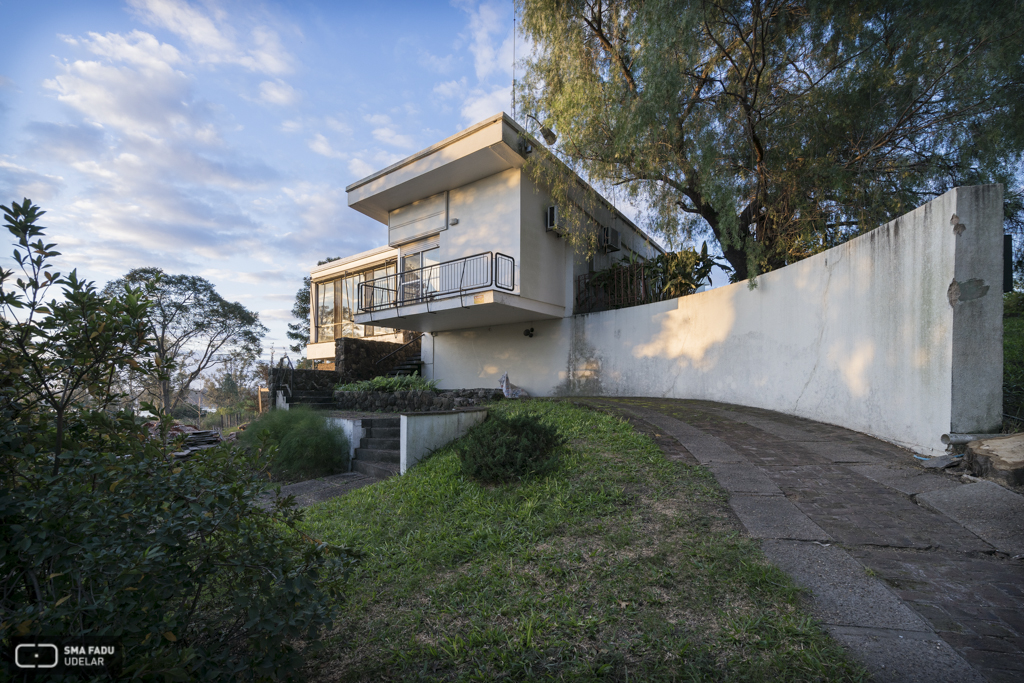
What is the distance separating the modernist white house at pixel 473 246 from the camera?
10.4m

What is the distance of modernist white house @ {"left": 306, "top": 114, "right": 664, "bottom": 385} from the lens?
10.4 m

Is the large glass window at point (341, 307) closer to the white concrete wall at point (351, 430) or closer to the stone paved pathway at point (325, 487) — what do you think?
the white concrete wall at point (351, 430)

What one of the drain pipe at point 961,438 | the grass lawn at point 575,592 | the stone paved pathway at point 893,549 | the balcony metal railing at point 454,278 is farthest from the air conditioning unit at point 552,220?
the drain pipe at point 961,438

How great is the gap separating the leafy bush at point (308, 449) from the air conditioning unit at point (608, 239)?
29.4ft

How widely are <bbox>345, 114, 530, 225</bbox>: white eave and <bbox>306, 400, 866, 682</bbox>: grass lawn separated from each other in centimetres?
820

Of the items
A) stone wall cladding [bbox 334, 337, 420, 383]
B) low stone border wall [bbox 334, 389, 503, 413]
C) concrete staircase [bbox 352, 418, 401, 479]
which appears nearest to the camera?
concrete staircase [bbox 352, 418, 401, 479]

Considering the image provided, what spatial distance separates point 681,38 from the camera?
6.51m

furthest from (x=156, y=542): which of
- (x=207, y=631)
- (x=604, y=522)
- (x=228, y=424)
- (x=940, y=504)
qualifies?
(x=228, y=424)

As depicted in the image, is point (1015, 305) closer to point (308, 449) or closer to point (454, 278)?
point (454, 278)

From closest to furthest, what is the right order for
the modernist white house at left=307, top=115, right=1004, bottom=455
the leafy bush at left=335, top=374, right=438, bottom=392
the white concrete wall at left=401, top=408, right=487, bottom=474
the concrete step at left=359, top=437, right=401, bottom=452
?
the modernist white house at left=307, top=115, right=1004, bottom=455 < the white concrete wall at left=401, top=408, right=487, bottom=474 < the concrete step at left=359, top=437, right=401, bottom=452 < the leafy bush at left=335, top=374, right=438, bottom=392

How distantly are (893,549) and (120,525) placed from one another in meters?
3.84

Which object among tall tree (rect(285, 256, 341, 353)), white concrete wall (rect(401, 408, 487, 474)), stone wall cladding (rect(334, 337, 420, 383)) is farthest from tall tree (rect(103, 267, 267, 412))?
white concrete wall (rect(401, 408, 487, 474))

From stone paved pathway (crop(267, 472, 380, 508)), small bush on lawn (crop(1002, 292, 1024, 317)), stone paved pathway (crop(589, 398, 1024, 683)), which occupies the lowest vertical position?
stone paved pathway (crop(267, 472, 380, 508))

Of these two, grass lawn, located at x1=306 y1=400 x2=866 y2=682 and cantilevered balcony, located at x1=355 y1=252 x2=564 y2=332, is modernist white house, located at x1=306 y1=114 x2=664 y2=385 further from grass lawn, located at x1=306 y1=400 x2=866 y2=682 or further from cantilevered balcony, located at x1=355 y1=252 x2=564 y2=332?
grass lawn, located at x1=306 y1=400 x2=866 y2=682
